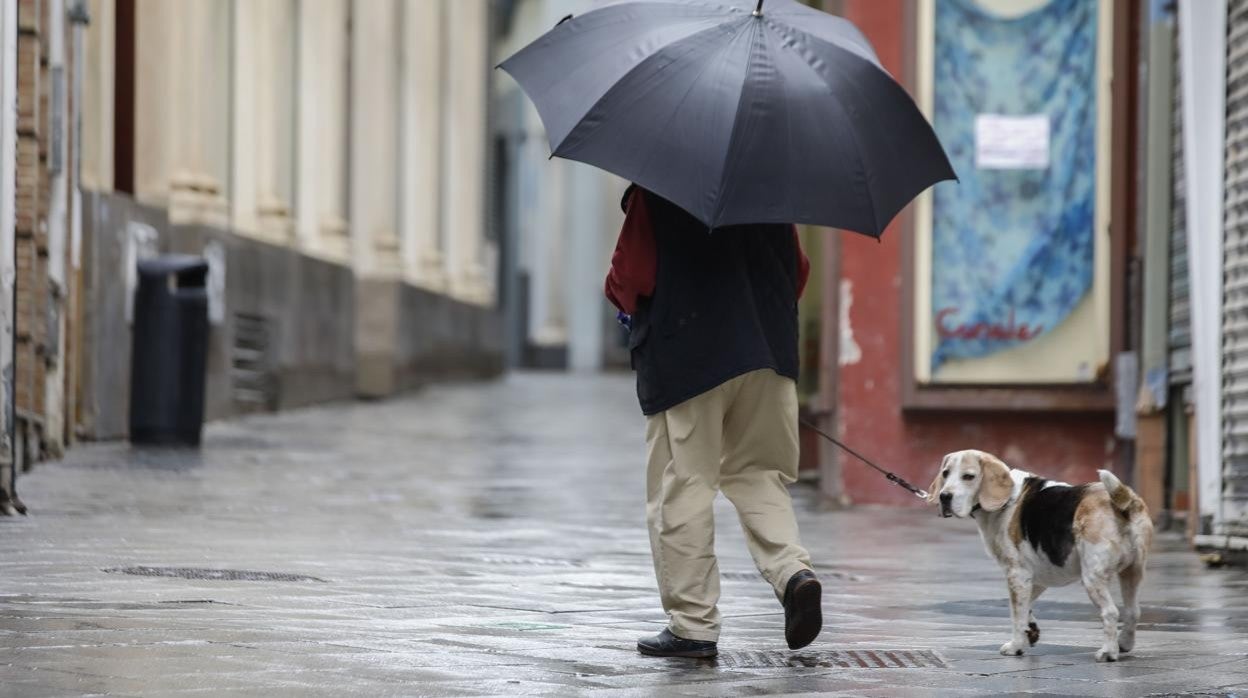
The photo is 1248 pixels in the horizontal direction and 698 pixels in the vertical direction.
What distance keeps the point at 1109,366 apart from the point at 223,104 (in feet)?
37.7

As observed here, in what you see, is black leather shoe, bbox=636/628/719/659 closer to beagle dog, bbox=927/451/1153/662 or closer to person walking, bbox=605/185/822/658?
person walking, bbox=605/185/822/658

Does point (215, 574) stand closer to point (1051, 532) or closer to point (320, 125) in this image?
point (1051, 532)

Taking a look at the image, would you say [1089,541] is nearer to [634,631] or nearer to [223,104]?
[634,631]

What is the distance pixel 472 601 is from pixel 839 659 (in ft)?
5.79

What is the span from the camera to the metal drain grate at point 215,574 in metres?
8.27

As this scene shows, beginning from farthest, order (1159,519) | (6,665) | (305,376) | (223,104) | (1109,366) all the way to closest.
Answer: (305,376) → (223,104) → (1109,366) → (1159,519) → (6,665)

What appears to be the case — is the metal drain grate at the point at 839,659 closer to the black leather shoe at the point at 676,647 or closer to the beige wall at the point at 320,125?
the black leather shoe at the point at 676,647

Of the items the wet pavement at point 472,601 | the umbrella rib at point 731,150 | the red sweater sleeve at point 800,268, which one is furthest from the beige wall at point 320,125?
the umbrella rib at point 731,150

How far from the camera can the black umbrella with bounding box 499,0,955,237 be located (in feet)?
20.3

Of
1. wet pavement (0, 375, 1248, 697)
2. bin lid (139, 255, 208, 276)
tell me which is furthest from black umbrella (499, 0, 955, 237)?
bin lid (139, 255, 208, 276)

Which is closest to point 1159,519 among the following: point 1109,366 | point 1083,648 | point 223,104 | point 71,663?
point 1109,366

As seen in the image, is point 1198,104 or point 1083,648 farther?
point 1198,104

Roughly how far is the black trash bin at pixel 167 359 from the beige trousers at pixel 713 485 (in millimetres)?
11415

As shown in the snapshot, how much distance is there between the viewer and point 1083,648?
6.71 metres
